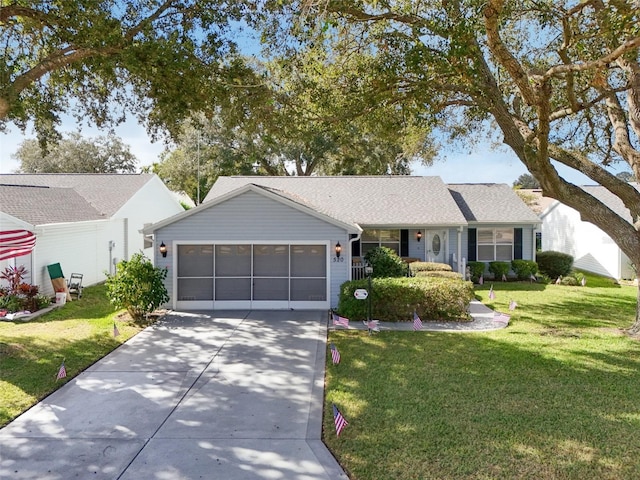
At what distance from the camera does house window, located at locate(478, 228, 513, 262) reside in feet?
64.0

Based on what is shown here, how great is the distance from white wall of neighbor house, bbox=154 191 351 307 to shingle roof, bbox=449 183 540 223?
347 inches

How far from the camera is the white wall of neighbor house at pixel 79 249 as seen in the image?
14.4 metres

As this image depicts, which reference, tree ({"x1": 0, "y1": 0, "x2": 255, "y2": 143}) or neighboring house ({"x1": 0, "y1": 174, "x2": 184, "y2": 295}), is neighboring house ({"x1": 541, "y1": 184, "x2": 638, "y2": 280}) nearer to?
tree ({"x1": 0, "y1": 0, "x2": 255, "y2": 143})

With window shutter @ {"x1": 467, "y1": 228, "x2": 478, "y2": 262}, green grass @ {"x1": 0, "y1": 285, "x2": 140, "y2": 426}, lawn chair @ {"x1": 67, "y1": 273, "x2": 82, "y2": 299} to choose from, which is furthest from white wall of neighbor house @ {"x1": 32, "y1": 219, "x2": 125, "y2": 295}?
window shutter @ {"x1": 467, "y1": 228, "x2": 478, "y2": 262}

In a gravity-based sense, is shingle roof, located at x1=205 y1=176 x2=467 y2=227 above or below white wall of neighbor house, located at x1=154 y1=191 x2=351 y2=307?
above

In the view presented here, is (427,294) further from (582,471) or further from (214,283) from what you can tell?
(582,471)

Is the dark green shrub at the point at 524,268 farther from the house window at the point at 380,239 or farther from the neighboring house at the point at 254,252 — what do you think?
the neighboring house at the point at 254,252

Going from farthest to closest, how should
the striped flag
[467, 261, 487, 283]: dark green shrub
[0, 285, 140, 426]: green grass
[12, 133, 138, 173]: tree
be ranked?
[12, 133, 138, 173]: tree
[467, 261, 487, 283]: dark green shrub
the striped flag
[0, 285, 140, 426]: green grass

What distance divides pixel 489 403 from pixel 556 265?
52.3 ft

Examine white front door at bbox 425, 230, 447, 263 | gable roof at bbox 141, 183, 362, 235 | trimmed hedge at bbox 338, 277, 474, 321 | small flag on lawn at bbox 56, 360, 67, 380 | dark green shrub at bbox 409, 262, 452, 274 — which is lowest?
small flag on lawn at bbox 56, 360, 67, 380

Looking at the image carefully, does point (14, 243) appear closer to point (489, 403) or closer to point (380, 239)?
point (489, 403)

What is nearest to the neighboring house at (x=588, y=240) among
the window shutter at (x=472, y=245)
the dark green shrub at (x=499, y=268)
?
the dark green shrub at (x=499, y=268)

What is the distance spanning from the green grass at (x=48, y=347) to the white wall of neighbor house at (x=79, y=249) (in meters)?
1.68

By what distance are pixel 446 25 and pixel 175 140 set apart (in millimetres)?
7308
